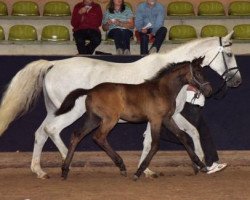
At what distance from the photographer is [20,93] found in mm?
9281

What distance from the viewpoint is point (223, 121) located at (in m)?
10.1

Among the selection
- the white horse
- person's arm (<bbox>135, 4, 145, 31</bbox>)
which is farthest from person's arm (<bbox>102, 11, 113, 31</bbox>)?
the white horse

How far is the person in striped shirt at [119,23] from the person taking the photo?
10977 millimetres

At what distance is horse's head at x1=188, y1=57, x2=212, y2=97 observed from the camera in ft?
28.1

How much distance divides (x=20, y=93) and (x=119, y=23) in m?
2.44

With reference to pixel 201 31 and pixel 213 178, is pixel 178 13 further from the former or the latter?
pixel 213 178

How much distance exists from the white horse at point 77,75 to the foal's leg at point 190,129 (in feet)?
0.04

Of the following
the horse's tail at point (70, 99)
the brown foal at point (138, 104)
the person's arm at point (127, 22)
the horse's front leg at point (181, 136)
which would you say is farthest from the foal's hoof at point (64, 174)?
the person's arm at point (127, 22)

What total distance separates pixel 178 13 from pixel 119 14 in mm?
3304

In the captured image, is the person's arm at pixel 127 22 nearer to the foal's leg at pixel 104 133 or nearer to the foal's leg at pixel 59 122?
the foal's leg at pixel 59 122

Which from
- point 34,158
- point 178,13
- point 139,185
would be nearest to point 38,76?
point 34,158

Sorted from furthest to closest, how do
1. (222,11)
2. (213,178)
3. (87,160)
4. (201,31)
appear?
1. (222,11)
2. (201,31)
3. (87,160)
4. (213,178)

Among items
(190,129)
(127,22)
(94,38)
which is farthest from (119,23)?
(190,129)

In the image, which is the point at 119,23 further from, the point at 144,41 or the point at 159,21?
the point at 159,21
